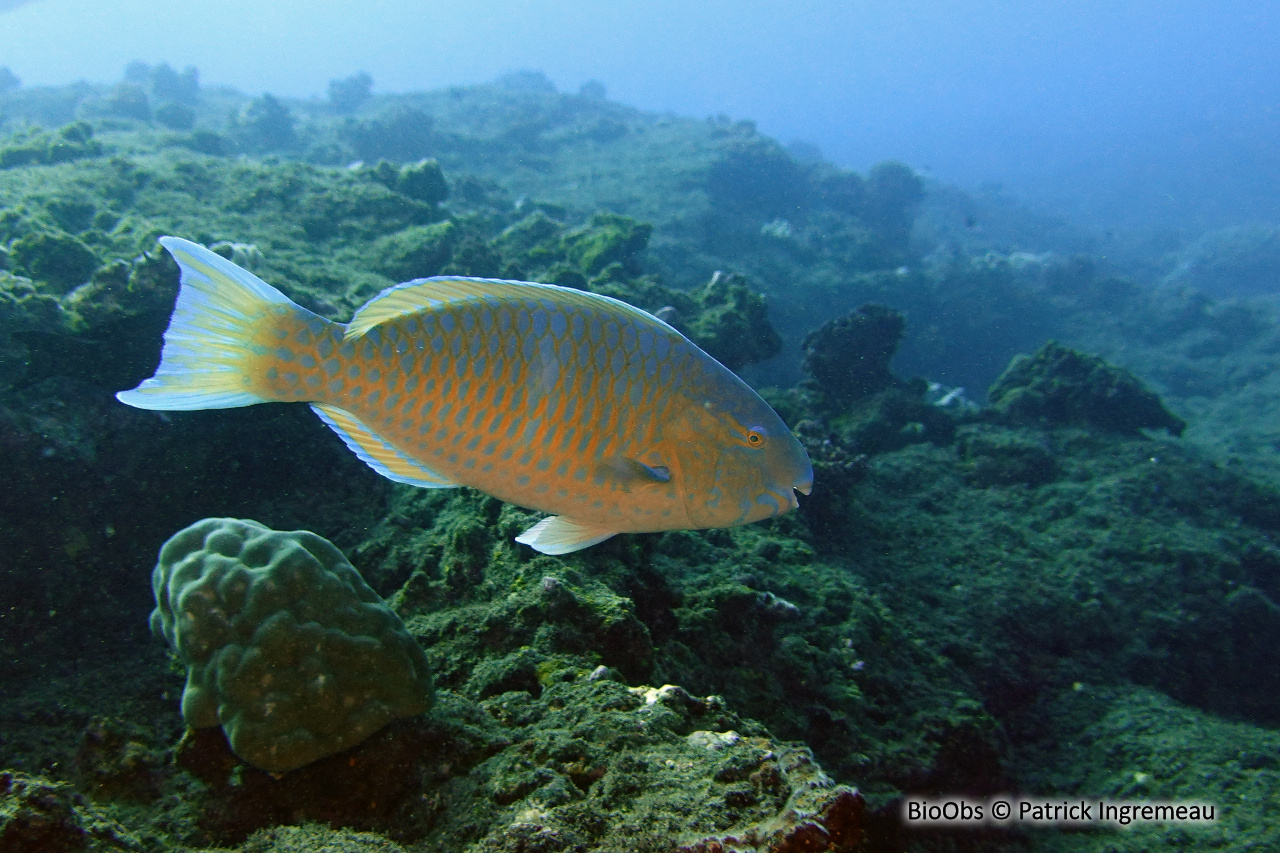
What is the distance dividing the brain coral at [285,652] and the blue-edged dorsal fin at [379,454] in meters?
0.75

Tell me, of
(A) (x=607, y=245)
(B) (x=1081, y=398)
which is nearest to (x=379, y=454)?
(A) (x=607, y=245)

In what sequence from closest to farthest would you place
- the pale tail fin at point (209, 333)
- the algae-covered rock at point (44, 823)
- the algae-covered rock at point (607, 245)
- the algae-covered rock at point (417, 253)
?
the algae-covered rock at point (44, 823), the pale tail fin at point (209, 333), the algae-covered rock at point (417, 253), the algae-covered rock at point (607, 245)

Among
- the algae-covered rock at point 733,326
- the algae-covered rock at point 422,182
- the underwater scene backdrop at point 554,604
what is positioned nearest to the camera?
the underwater scene backdrop at point 554,604

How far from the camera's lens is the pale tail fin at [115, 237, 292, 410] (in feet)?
6.91

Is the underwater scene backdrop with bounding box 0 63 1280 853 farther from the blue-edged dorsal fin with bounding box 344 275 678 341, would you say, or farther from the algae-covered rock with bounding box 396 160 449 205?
the blue-edged dorsal fin with bounding box 344 275 678 341

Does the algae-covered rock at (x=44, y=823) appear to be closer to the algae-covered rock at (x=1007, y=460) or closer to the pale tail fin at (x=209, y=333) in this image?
the pale tail fin at (x=209, y=333)

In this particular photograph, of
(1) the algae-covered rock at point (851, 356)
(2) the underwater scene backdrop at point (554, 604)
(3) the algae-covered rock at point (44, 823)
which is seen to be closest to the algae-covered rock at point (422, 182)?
(2) the underwater scene backdrop at point (554, 604)

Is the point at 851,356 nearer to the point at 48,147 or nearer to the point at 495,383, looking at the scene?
the point at 495,383

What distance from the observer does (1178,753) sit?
4484 mm

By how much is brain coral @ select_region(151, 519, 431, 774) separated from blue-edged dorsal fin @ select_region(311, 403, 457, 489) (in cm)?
75

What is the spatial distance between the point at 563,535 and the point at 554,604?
2.66 ft

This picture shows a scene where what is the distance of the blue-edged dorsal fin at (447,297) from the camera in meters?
2.21

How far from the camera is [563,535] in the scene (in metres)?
2.36

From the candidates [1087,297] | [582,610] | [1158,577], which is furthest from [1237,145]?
[582,610]
